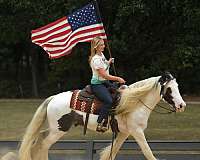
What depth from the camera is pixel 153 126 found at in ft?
54.0

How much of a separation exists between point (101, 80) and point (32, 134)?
1.64 m

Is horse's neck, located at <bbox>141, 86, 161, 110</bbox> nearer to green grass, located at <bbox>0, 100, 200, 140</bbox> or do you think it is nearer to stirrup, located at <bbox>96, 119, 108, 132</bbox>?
stirrup, located at <bbox>96, 119, 108, 132</bbox>

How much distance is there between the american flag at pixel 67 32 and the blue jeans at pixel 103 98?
5.23ft

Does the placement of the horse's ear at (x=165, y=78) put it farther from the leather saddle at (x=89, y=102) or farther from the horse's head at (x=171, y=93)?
the leather saddle at (x=89, y=102)

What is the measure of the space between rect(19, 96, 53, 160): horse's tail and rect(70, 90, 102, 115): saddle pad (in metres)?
0.60

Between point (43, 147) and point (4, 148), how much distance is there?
1526 millimetres

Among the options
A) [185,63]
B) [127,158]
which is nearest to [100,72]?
[127,158]

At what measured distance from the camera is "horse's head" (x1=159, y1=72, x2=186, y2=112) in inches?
336

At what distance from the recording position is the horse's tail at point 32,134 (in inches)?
358

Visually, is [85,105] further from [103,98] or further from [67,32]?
[67,32]

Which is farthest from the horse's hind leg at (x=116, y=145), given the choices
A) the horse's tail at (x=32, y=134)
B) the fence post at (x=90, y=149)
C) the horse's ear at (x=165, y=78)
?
the horse's tail at (x=32, y=134)

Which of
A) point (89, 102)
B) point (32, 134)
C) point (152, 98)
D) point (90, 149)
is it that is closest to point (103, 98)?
point (89, 102)

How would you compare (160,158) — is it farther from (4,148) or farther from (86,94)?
(4,148)

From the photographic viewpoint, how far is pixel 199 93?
31844 millimetres
